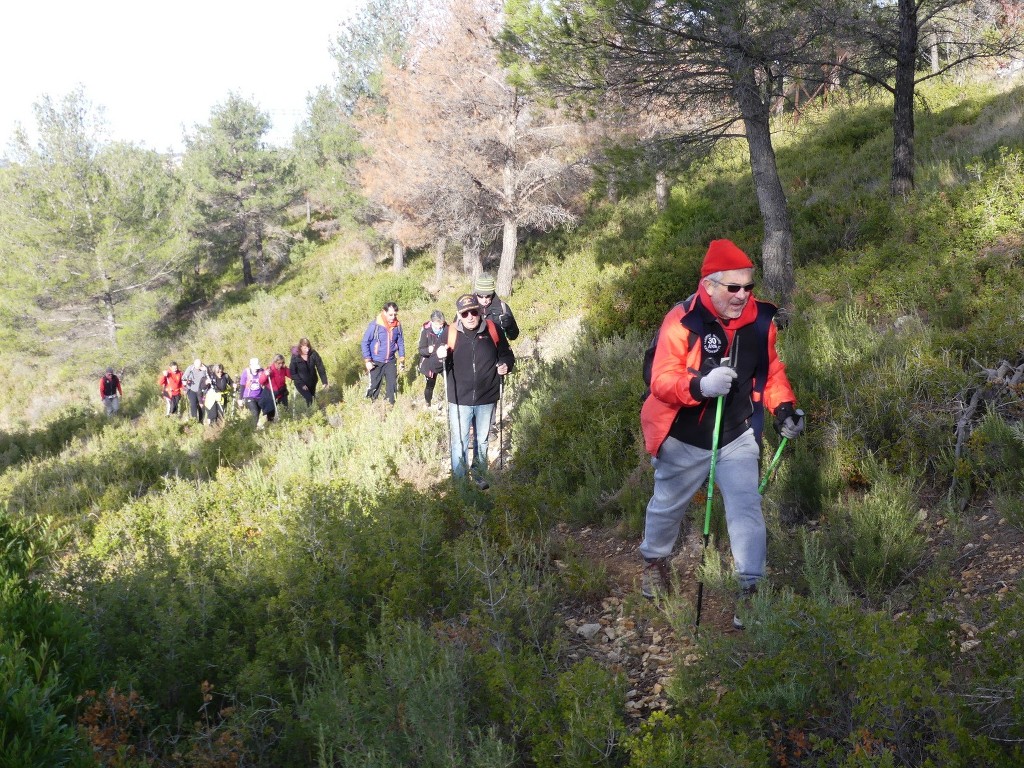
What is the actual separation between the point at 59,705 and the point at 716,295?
3.26 meters

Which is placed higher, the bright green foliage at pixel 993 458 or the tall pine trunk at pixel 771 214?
the tall pine trunk at pixel 771 214

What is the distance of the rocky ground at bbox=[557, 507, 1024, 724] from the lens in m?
3.56

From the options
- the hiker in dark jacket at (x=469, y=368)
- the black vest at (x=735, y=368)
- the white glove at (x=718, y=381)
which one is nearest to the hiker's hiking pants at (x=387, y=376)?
the hiker in dark jacket at (x=469, y=368)

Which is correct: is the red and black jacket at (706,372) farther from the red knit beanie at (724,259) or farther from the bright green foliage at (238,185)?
the bright green foliage at (238,185)

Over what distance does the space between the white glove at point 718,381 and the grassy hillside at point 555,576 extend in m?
0.90

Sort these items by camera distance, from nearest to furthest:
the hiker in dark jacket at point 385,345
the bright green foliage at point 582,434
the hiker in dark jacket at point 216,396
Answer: the bright green foliage at point 582,434 → the hiker in dark jacket at point 385,345 → the hiker in dark jacket at point 216,396

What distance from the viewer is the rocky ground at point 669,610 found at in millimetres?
3557

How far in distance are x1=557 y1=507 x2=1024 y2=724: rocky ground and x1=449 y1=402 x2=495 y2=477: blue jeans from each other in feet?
7.86

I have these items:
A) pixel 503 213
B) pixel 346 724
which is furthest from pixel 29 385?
pixel 346 724

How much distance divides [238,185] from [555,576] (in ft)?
124

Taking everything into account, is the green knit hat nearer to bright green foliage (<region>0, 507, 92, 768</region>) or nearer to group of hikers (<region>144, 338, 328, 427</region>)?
bright green foliage (<region>0, 507, 92, 768</region>)

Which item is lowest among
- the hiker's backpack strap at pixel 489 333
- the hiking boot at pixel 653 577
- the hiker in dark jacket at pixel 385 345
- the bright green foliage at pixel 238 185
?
the hiking boot at pixel 653 577

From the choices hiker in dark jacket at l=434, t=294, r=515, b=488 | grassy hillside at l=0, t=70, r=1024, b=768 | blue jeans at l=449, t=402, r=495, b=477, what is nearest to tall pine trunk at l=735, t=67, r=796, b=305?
grassy hillside at l=0, t=70, r=1024, b=768

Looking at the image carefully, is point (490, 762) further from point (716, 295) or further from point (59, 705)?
point (716, 295)
